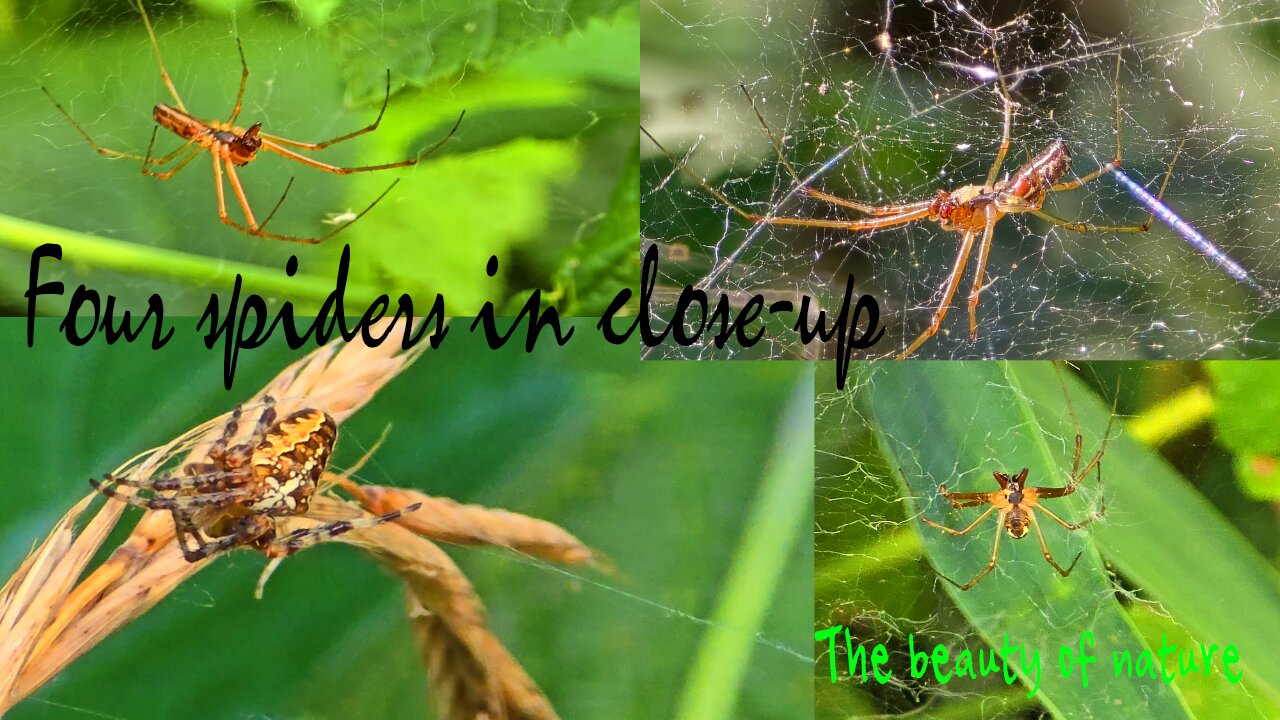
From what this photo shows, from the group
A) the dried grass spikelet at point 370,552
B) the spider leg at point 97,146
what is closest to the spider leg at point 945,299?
the dried grass spikelet at point 370,552

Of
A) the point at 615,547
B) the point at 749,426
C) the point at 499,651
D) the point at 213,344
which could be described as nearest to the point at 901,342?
the point at 749,426

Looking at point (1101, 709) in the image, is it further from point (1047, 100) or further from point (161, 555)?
point (161, 555)

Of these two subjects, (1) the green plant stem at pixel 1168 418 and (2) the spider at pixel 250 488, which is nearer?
(2) the spider at pixel 250 488

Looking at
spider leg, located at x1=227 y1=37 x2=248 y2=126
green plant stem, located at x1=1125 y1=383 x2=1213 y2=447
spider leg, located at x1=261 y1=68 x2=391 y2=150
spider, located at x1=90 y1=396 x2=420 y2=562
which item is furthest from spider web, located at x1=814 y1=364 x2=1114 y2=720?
spider leg, located at x1=227 y1=37 x2=248 y2=126

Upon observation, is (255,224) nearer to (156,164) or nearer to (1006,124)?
(156,164)

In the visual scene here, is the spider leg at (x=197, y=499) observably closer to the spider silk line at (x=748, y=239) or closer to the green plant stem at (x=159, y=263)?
the green plant stem at (x=159, y=263)

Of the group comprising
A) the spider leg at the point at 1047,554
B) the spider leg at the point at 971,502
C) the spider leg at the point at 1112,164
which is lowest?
the spider leg at the point at 1047,554
